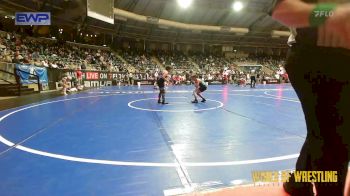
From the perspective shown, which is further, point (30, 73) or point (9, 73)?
point (30, 73)

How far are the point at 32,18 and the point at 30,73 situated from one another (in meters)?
3.80

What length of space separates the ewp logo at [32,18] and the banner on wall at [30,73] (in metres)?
2.93

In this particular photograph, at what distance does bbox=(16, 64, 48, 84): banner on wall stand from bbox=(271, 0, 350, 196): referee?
1911cm

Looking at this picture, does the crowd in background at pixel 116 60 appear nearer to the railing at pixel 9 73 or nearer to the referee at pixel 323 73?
the railing at pixel 9 73

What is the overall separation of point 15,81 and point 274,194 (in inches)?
736

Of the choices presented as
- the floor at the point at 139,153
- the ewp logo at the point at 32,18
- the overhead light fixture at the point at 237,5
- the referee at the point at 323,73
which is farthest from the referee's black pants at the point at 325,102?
the overhead light fixture at the point at 237,5

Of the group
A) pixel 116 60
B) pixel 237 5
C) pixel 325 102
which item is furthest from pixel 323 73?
pixel 237 5

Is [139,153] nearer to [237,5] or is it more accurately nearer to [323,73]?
[323,73]

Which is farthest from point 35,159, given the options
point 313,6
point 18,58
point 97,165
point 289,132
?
point 18,58

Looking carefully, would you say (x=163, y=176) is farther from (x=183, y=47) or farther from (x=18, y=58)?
(x=183, y=47)

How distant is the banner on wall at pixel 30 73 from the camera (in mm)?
17953

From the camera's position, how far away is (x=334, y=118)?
1552 mm

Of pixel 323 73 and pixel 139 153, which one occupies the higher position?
pixel 323 73

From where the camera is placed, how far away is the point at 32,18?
18.9m
